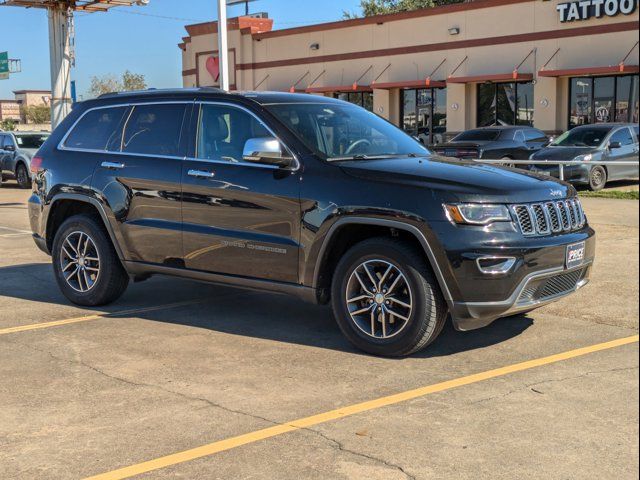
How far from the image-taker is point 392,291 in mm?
5875

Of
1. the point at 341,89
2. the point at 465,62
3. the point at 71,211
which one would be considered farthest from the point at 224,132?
the point at 341,89

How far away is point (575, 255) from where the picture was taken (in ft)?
19.5

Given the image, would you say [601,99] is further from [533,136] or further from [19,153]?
[19,153]

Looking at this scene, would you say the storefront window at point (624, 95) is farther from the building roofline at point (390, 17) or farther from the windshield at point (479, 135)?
the windshield at point (479, 135)

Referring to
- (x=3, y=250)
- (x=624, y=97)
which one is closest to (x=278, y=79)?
(x=624, y=97)

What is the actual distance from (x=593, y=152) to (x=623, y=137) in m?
1.41

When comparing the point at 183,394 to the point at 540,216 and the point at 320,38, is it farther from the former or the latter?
the point at 320,38

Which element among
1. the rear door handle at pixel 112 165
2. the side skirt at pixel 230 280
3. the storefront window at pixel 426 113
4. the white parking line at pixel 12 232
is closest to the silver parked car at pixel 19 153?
the white parking line at pixel 12 232

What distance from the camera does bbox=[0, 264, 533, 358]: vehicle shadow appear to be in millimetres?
6469

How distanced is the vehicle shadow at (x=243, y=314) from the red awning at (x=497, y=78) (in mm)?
24941

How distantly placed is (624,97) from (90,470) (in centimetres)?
2881

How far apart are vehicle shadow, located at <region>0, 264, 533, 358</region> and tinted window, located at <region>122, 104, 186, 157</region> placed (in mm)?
1461

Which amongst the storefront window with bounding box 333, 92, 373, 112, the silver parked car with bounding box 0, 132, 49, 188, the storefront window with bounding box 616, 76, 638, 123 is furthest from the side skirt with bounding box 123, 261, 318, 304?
the storefront window with bounding box 333, 92, 373, 112

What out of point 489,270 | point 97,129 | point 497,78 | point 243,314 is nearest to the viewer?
point 489,270
